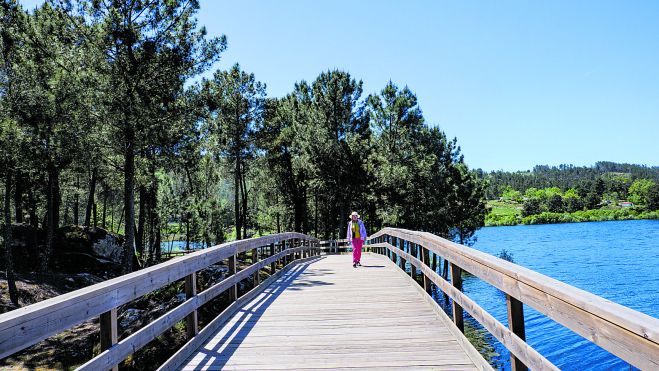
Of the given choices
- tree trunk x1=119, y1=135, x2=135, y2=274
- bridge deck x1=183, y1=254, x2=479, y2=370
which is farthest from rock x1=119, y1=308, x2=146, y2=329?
tree trunk x1=119, y1=135, x2=135, y2=274

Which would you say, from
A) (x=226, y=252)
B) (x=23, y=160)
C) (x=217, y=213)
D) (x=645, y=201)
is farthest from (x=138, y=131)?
(x=645, y=201)

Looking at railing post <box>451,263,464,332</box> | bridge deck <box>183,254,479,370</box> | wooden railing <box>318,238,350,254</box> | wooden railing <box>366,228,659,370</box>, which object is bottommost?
wooden railing <box>318,238,350,254</box>

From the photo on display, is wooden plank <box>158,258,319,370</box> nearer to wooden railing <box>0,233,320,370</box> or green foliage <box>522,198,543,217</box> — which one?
wooden railing <box>0,233,320,370</box>

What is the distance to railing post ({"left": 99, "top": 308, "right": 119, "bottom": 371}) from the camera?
304 cm

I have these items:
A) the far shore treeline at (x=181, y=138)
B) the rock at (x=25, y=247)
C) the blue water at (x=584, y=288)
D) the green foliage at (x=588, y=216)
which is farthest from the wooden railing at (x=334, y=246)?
the green foliage at (x=588, y=216)

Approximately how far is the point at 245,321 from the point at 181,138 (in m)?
15.7

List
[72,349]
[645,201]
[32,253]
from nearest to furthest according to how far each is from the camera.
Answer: [72,349] → [32,253] → [645,201]

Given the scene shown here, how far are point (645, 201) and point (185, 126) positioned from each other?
157966 mm

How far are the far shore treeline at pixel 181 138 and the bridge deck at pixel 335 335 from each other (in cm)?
1142

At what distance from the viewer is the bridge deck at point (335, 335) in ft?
13.4

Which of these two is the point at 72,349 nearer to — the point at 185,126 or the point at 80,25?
the point at 185,126

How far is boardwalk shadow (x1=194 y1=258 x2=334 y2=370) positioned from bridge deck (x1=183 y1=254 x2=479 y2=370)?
0.01m

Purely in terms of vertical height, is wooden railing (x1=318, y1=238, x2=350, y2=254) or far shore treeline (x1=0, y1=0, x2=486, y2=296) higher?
far shore treeline (x1=0, y1=0, x2=486, y2=296)

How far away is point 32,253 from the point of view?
23.9 m
